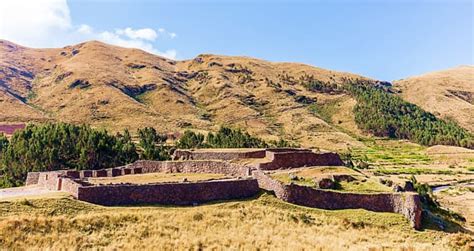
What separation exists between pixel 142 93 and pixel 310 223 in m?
161

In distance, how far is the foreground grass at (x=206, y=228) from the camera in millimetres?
26175

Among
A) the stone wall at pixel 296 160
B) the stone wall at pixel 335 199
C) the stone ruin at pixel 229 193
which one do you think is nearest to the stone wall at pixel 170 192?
the stone ruin at pixel 229 193

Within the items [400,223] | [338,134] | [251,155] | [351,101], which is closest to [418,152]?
[338,134]

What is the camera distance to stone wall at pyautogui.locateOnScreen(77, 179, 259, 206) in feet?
104

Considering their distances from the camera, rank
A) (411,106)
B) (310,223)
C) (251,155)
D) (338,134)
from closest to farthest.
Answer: (310,223), (251,155), (338,134), (411,106)

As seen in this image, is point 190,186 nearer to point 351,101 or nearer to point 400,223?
point 400,223

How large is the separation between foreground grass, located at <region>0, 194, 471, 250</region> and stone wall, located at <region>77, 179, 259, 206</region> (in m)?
1.24

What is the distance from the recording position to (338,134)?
154 meters

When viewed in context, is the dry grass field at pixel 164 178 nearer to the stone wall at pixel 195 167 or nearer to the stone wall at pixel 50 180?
the stone wall at pixel 195 167

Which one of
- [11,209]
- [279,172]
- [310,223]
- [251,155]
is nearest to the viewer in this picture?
[11,209]

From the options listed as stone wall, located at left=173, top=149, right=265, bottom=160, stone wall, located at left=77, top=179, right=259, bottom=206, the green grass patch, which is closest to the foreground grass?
stone wall, located at left=77, top=179, right=259, bottom=206

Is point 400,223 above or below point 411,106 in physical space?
below

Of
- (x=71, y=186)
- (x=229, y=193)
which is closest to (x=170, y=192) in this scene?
(x=229, y=193)

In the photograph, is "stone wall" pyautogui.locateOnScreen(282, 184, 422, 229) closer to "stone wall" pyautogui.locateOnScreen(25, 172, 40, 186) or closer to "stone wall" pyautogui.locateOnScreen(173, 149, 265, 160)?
"stone wall" pyautogui.locateOnScreen(173, 149, 265, 160)
